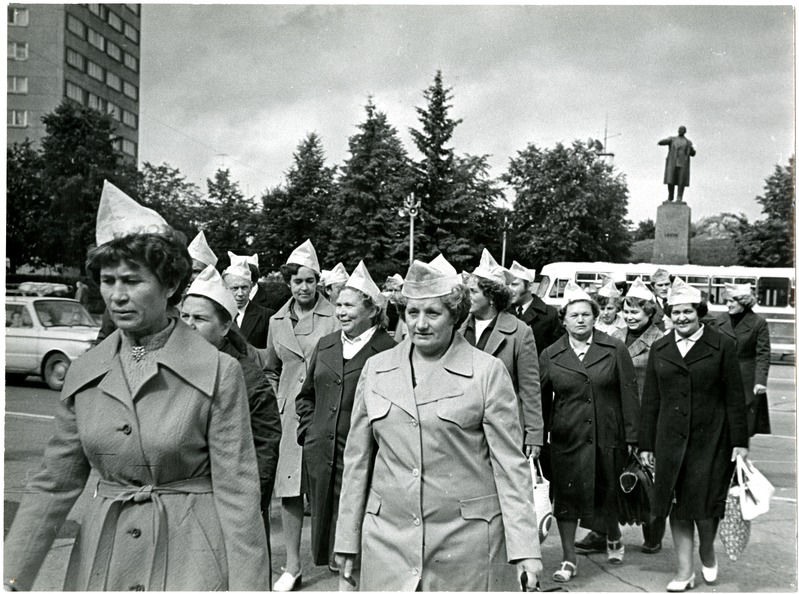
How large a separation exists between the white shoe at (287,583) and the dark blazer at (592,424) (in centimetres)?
190

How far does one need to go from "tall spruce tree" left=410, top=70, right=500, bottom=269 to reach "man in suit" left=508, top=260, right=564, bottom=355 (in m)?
23.4

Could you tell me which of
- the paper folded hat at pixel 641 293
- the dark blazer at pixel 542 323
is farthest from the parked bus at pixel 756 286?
the paper folded hat at pixel 641 293

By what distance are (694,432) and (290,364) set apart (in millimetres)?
2969

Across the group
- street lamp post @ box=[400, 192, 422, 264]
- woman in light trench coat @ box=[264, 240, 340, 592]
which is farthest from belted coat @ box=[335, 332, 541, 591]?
street lamp post @ box=[400, 192, 422, 264]

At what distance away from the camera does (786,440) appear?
12.1 metres

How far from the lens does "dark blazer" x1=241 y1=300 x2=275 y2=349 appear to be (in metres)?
7.63

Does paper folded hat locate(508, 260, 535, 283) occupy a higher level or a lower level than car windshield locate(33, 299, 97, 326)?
higher

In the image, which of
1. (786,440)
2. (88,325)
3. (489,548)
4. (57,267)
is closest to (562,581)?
(489,548)

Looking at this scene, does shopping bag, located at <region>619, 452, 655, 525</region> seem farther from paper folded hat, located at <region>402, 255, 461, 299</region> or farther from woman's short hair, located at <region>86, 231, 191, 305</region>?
woman's short hair, located at <region>86, 231, 191, 305</region>

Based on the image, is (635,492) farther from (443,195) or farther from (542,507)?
(443,195)

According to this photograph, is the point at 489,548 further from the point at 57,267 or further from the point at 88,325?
the point at 57,267

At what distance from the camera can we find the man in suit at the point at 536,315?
8625 mm

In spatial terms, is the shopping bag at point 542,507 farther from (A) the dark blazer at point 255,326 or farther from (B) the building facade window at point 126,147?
(B) the building facade window at point 126,147

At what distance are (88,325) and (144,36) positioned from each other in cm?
764
